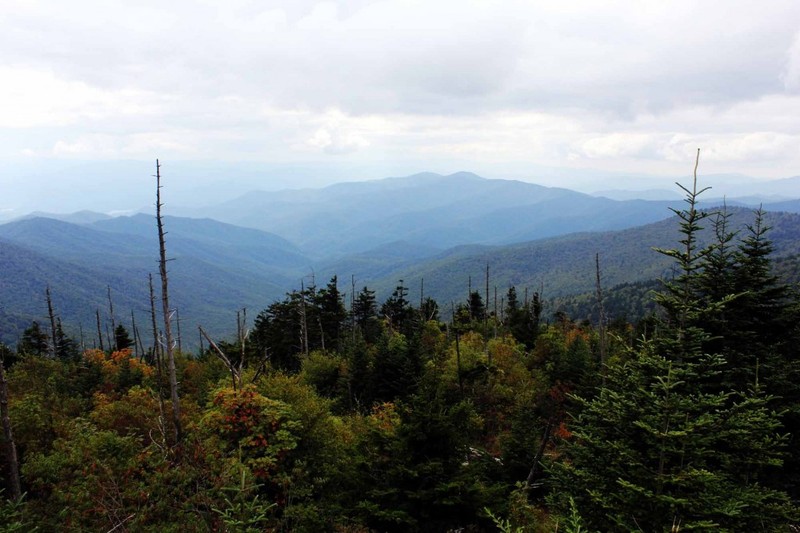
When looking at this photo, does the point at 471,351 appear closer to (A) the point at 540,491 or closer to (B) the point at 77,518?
(A) the point at 540,491

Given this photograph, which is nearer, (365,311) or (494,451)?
(494,451)

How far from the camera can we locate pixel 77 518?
11.8 metres

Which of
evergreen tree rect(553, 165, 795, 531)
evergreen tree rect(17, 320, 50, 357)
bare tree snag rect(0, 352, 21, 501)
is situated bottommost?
evergreen tree rect(17, 320, 50, 357)

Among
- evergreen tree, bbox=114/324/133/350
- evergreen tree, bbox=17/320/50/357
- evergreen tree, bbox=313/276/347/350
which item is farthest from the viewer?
evergreen tree, bbox=17/320/50/357

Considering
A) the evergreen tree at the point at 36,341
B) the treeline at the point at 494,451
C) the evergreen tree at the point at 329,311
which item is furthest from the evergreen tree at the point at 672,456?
the evergreen tree at the point at 36,341

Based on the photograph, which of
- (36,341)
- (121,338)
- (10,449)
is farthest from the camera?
(36,341)

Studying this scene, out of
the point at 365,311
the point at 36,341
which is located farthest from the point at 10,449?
the point at 36,341

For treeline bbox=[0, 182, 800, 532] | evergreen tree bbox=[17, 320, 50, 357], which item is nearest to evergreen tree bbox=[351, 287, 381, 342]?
treeline bbox=[0, 182, 800, 532]

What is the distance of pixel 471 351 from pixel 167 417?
22810mm

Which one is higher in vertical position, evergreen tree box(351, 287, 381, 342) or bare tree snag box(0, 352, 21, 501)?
bare tree snag box(0, 352, 21, 501)

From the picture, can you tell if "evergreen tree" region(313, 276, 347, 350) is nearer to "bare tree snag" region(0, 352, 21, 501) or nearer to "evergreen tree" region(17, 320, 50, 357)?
"evergreen tree" region(17, 320, 50, 357)

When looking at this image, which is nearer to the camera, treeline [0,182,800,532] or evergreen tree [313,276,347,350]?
treeline [0,182,800,532]

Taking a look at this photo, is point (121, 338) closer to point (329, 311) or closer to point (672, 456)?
point (329, 311)

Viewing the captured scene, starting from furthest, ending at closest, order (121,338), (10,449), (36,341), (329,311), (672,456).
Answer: (36,341) < (121,338) < (329,311) < (10,449) < (672,456)
